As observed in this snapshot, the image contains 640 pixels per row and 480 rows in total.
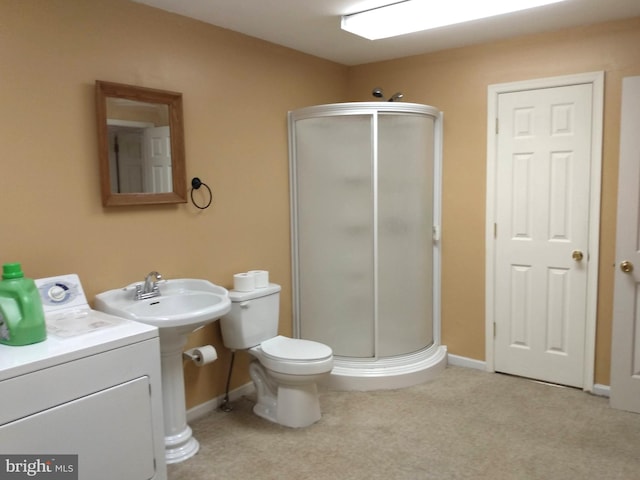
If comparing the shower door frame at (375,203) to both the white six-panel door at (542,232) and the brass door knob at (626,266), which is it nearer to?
the white six-panel door at (542,232)

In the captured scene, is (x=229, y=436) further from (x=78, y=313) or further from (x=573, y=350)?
(x=573, y=350)

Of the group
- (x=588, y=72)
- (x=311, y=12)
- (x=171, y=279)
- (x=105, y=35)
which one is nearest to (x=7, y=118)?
(x=105, y=35)

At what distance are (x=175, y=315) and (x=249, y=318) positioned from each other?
0.78 m

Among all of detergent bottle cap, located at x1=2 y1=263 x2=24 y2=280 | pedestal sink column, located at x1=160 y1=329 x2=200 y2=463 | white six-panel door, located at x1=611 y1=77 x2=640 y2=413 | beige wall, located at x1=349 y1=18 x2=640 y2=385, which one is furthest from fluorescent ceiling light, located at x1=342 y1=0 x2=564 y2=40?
detergent bottle cap, located at x1=2 y1=263 x2=24 y2=280

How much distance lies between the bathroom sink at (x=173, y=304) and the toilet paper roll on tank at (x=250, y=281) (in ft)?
0.86

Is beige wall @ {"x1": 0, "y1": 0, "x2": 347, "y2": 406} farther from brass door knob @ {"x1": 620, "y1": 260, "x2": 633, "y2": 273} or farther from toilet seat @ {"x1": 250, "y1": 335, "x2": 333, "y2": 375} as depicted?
brass door knob @ {"x1": 620, "y1": 260, "x2": 633, "y2": 273}

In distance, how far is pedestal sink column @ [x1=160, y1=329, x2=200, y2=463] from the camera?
2.60 m

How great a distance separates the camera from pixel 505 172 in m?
3.51

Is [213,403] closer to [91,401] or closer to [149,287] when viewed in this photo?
[149,287]

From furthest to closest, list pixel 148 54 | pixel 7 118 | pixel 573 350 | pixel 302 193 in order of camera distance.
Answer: pixel 302 193
pixel 573 350
pixel 148 54
pixel 7 118

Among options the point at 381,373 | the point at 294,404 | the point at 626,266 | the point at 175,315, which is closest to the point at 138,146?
the point at 175,315

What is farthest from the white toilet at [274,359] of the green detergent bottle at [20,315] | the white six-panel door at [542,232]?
the white six-panel door at [542,232]

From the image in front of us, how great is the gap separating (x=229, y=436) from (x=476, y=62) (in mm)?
2883

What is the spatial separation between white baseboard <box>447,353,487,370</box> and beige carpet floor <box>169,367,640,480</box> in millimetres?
327
